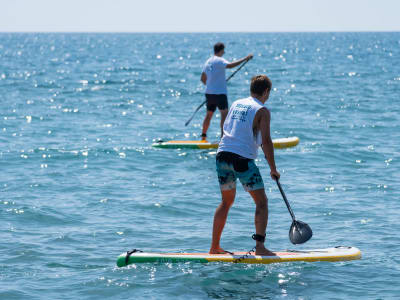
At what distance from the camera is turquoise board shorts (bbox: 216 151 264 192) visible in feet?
25.2

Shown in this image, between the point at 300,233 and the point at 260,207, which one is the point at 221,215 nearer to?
the point at 260,207

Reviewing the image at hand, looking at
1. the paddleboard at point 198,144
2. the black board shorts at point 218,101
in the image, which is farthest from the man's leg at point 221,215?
the paddleboard at point 198,144

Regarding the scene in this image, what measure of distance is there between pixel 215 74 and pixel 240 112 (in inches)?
270

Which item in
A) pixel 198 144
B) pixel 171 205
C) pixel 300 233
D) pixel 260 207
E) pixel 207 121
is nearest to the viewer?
pixel 260 207

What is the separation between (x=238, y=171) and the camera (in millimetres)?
7703

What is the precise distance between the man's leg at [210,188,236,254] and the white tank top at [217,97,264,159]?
497 millimetres

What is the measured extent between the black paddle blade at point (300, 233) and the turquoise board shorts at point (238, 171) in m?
0.68

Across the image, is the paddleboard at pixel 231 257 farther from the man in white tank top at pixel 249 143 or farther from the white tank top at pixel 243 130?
the white tank top at pixel 243 130

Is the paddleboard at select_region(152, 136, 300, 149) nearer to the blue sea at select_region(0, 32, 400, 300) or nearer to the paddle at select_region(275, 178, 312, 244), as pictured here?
the blue sea at select_region(0, 32, 400, 300)

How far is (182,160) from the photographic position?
49.0 ft

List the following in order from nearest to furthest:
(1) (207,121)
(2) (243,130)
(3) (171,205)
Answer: (2) (243,130), (3) (171,205), (1) (207,121)

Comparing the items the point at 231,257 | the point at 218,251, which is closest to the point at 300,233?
the point at 231,257

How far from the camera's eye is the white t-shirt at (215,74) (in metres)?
14.2

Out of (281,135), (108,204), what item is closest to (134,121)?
(281,135)
